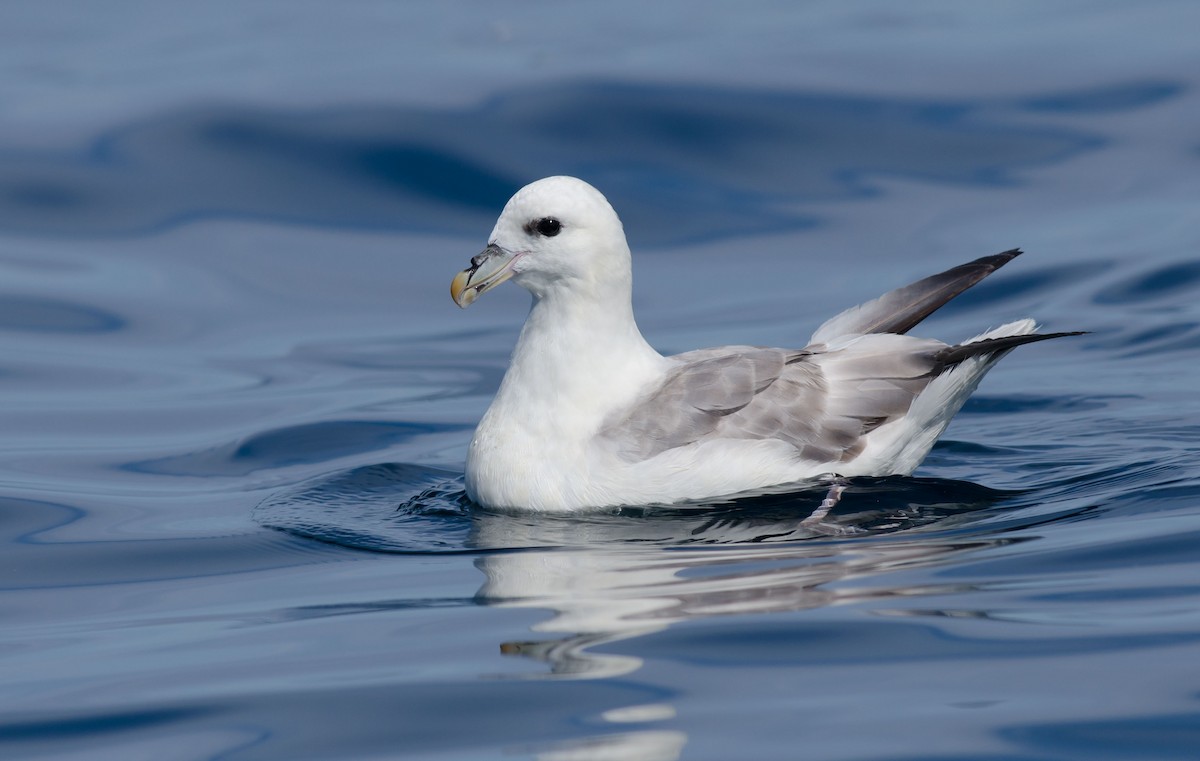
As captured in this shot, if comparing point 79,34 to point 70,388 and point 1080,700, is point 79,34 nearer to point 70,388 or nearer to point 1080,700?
point 70,388

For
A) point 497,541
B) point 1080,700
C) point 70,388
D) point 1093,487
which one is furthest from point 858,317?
point 70,388

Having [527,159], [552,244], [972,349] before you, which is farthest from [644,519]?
[527,159]

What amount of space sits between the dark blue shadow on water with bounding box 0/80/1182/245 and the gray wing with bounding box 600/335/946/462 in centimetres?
499

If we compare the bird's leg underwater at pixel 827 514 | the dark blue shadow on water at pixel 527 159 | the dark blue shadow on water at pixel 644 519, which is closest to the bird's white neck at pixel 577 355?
the dark blue shadow on water at pixel 644 519

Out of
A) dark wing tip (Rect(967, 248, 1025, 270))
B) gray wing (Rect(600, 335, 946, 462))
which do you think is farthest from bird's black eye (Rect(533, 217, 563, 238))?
dark wing tip (Rect(967, 248, 1025, 270))

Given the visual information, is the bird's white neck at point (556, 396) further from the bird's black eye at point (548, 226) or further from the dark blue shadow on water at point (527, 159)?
the dark blue shadow on water at point (527, 159)

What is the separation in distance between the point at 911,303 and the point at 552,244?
1.56 meters

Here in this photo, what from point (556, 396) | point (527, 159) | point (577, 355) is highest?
point (527, 159)

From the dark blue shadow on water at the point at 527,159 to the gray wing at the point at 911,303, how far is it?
455 centimetres

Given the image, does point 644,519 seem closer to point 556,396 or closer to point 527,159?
point 556,396

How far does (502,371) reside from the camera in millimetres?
9664

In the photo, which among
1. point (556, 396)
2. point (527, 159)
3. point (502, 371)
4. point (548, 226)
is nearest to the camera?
point (548, 226)

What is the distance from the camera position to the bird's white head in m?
6.34

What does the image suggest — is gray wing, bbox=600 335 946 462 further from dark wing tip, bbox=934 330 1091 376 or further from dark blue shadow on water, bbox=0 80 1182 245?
dark blue shadow on water, bbox=0 80 1182 245
